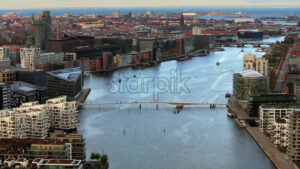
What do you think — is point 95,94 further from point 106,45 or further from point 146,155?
point 106,45

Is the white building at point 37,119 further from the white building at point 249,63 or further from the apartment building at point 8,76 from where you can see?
the white building at point 249,63

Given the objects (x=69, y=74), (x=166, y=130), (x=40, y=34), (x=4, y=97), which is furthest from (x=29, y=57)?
(x=166, y=130)

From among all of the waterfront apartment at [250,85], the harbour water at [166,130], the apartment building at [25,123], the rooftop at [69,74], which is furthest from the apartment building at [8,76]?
the waterfront apartment at [250,85]

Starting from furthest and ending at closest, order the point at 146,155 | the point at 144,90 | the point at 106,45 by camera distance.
A: the point at 106,45, the point at 144,90, the point at 146,155

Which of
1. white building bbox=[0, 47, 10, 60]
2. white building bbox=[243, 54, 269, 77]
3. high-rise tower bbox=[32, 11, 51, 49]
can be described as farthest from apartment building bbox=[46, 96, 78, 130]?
high-rise tower bbox=[32, 11, 51, 49]

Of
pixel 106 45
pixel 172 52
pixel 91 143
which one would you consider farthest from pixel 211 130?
pixel 172 52

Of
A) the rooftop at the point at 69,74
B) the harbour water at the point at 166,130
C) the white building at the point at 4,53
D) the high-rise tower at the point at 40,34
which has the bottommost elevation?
the harbour water at the point at 166,130
